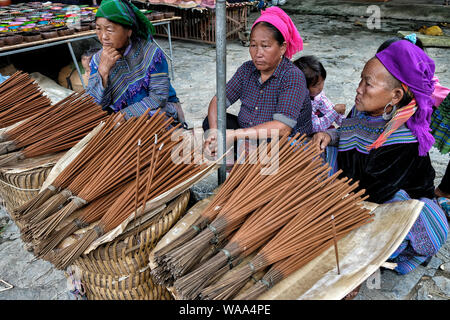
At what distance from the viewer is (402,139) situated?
1.76m

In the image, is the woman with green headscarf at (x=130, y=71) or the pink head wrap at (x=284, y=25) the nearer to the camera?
the pink head wrap at (x=284, y=25)

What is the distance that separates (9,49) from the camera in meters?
3.59

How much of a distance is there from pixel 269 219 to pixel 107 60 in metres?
1.74

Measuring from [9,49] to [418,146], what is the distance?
160 inches

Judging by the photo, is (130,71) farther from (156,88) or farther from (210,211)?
(210,211)

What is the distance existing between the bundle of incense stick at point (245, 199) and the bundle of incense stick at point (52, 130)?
1028 millimetres

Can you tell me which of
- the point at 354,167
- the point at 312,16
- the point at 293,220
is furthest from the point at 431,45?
the point at 293,220

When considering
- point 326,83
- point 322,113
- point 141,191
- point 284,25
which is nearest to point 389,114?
point 284,25

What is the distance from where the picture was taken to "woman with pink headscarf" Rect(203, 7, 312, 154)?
6.56ft

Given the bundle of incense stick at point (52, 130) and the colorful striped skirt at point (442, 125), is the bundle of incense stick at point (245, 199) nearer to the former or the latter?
the bundle of incense stick at point (52, 130)

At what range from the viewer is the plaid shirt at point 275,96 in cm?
209

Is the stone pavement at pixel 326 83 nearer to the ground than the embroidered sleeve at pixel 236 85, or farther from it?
nearer to the ground

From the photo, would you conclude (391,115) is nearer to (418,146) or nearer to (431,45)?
(418,146)

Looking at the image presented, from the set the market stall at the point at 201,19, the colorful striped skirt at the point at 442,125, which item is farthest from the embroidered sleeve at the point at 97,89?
the market stall at the point at 201,19
